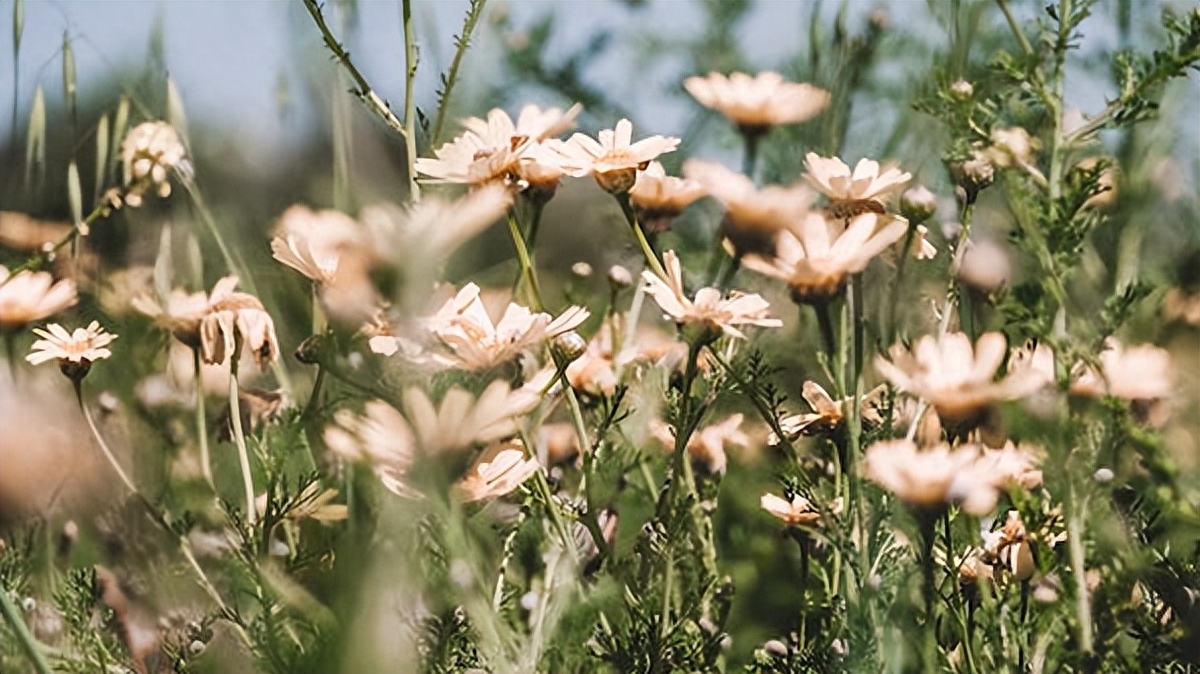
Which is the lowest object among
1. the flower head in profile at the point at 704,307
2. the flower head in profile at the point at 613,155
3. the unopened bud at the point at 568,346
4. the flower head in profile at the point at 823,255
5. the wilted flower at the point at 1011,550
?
the wilted flower at the point at 1011,550

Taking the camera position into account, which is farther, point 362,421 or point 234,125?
point 234,125

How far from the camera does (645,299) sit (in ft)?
1.96

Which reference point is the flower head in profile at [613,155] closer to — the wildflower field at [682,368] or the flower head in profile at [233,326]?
the wildflower field at [682,368]

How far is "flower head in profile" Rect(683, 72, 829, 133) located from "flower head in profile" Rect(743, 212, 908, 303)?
0.41ft

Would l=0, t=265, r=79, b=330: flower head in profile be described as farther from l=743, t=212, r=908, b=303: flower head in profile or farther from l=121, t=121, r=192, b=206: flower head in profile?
l=743, t=212, r=908, b=303: flower head in profile

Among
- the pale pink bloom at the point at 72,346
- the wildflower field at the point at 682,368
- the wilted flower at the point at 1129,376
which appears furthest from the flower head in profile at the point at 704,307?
the pale pink bloom at the point at 72,346

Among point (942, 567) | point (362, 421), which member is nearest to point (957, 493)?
point (942, 567)

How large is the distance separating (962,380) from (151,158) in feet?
1.28

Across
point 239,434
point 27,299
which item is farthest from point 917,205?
point 27,299

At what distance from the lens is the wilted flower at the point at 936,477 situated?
1.24ft

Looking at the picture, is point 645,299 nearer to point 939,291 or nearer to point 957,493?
point 939,291

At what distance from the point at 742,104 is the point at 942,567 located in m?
0.22

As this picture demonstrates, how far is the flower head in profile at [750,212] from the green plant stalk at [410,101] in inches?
4.6

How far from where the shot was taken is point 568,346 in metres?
A: 0.44
